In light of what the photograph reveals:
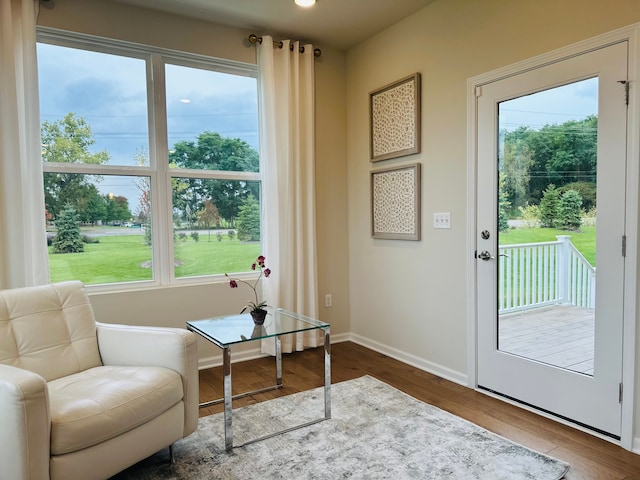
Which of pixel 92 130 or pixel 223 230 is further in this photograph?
pixel 223 230

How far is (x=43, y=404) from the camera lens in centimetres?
155

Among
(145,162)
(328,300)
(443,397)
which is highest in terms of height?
(145,162)

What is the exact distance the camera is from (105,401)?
175cm

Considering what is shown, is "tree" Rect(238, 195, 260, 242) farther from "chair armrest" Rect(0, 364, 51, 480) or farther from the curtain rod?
"chair armrest" Rect(0, 364, 51, 480)

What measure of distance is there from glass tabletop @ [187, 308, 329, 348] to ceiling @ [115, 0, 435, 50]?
7.33ft

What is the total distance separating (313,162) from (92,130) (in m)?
1.73

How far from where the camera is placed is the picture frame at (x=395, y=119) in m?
3.32

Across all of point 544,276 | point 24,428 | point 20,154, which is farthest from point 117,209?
point 544,276

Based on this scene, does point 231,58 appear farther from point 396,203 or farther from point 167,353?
point 167,353

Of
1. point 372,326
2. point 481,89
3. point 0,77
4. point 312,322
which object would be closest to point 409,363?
point 372,326

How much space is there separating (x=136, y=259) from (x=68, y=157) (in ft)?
2.80

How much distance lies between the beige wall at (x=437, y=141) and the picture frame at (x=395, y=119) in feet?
0.21

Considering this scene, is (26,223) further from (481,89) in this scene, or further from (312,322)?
(481,89)

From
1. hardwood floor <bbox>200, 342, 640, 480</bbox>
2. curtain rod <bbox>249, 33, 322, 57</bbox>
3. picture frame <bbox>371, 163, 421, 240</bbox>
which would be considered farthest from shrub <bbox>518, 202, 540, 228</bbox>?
curtain rod <bbox>249, 33, 322, 57</bbox>
